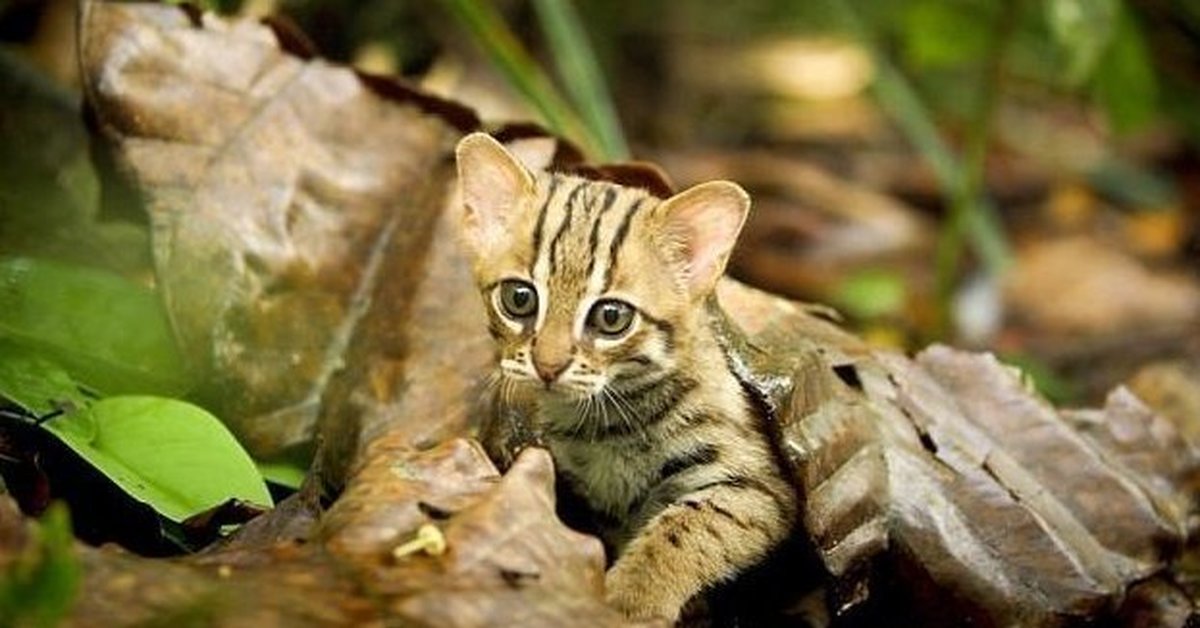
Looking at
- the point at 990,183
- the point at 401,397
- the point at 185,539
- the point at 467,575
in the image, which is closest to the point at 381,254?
the point at 401,397

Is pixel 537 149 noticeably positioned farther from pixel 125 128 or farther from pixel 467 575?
pixel 467 575

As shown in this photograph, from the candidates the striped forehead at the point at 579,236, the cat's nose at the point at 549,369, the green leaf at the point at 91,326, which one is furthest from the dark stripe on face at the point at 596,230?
the green leaf at the point at 91,326

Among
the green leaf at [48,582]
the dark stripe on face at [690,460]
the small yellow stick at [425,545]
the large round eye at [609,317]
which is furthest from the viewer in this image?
the dark stripe on face at [690,460]

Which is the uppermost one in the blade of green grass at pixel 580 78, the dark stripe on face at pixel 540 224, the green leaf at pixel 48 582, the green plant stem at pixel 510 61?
the green leaf at pixel 48 582

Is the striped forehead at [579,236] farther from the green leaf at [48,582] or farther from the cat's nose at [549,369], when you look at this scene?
the green leaf at [48,582]

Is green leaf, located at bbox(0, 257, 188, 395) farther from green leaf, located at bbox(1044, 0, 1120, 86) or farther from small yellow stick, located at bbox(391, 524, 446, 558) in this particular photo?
green leaf, located at bbox(1044, 0, 1120, 86)

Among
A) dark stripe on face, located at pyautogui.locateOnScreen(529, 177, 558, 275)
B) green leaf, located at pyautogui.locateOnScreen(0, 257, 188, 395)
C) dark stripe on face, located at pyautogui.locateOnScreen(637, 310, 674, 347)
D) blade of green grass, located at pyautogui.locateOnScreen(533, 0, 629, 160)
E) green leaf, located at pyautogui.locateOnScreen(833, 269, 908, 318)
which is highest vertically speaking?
dark stripe on face, located at pyautogui.locateOnScreen(529, 177, 558, 275)

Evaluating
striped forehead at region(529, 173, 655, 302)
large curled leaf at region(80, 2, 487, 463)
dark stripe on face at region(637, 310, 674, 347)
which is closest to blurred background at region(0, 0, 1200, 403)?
large curled leaf at region(80, 2, 487, 463)
